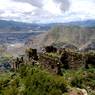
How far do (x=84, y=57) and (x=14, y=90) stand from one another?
53030 mm

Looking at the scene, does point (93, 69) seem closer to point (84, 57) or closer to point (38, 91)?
point (84, 57)

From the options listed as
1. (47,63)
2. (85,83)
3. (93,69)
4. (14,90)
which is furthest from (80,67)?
(14,90)

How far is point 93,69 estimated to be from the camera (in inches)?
4173

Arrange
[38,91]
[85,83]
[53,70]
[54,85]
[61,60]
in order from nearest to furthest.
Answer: [38,91], [54,85], [85,83], [53,70], [61,60]

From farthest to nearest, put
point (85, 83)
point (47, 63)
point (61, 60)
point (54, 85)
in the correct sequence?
point (61, 60) < point (47, 63) < point (85, 83) < point (54, 85)

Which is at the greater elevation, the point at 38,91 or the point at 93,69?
the point at 38,91

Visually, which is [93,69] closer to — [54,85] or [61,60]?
[61,60]

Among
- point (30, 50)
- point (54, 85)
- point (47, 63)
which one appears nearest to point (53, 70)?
point (47, 63)

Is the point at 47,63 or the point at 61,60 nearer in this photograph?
the point at 47,63

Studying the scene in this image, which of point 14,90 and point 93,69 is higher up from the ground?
point 14,90

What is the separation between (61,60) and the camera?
109 meters

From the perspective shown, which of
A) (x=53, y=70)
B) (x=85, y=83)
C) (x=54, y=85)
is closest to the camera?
(x=54, y=85)

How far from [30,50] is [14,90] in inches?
2058

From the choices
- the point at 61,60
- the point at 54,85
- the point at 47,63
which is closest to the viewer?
the point at 54,85
